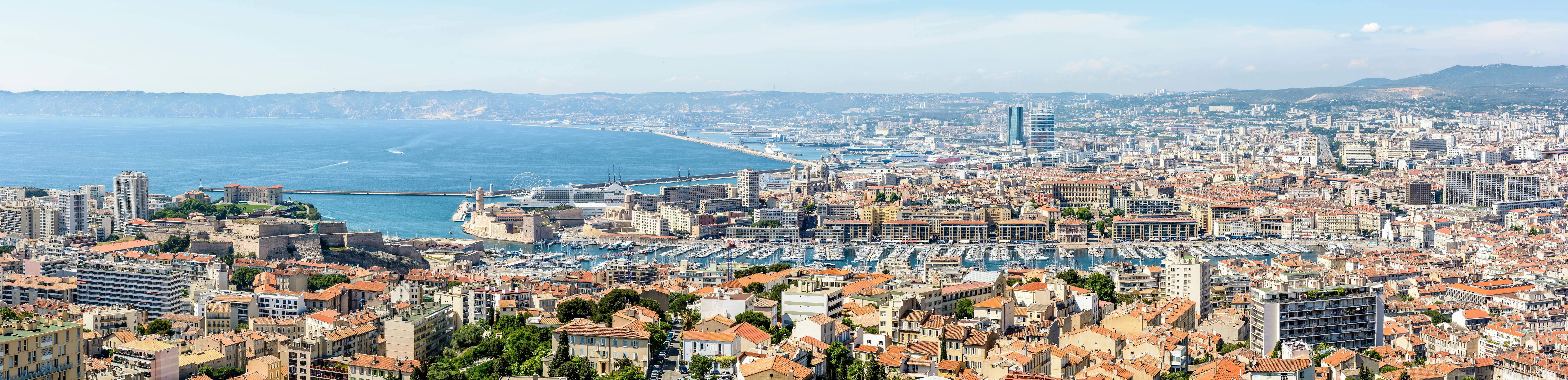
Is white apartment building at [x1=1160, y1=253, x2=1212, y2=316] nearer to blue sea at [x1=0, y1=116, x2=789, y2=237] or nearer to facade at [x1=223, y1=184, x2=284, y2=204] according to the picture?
blue sea at [x1=0, y1=116, x2=789, y2=237]

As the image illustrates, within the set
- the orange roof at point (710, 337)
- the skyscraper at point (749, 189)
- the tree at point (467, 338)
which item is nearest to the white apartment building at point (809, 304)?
the orange roof at point (710, 337)

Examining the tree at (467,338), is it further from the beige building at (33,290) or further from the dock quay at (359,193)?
the dock quay at (359,193)

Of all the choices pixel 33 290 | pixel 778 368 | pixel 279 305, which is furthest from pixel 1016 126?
pixel 778 368

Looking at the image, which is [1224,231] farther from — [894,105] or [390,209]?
[894,105]

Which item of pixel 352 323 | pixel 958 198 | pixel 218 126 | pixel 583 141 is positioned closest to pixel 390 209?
pixel 958 198

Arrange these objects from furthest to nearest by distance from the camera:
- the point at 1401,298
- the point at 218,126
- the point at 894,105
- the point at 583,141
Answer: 1. the point at 894,105
2. the point at 218,126
3. the point at 583,141
4. the point at 1401,298

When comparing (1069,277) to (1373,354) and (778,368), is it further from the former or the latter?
(778,368)
